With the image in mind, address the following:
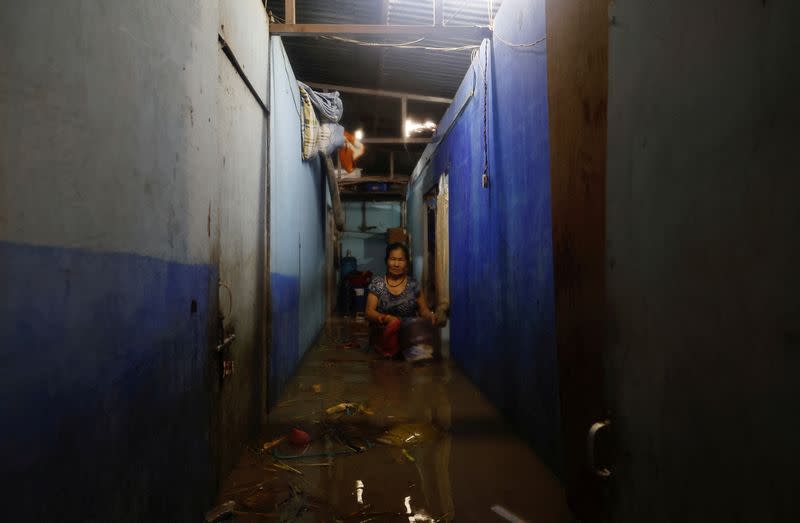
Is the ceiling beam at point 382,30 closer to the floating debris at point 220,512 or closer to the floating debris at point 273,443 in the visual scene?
the floating debris at point 273,443

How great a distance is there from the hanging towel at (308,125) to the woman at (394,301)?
1.63 metres

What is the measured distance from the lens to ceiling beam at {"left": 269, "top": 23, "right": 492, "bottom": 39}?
4004mm

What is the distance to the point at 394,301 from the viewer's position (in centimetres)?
641

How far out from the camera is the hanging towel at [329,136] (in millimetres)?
6504

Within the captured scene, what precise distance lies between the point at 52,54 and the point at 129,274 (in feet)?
2.30

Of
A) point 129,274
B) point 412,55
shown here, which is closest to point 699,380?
point 129,274

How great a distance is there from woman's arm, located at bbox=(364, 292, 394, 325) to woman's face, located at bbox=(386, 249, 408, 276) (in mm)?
431

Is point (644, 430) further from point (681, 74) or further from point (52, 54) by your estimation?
point (52, 54)

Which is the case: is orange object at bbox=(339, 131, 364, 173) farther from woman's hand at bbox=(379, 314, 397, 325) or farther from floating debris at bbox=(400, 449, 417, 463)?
floating debris at bbox=(400, 449, 417, 463)

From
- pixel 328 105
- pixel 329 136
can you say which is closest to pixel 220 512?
pixel 329 136

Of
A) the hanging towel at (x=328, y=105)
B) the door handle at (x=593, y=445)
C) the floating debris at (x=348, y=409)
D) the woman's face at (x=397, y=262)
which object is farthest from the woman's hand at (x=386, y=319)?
the door handle at (x=593, y=445)

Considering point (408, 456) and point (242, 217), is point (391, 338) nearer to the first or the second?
point (408, 456)

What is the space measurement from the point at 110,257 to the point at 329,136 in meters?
5.35

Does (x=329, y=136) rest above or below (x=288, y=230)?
above
